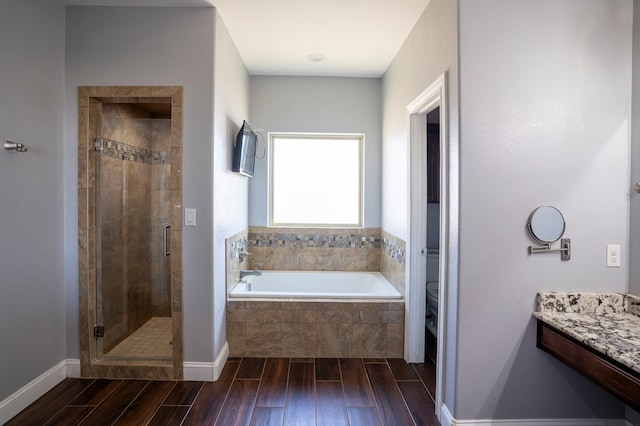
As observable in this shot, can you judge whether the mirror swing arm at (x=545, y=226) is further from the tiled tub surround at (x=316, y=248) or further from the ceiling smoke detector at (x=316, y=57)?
the ceiling smoke detector at (x=316, y=57)

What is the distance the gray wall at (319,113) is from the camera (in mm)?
3605

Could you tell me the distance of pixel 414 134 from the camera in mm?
2602

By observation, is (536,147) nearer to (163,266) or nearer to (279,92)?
(279,92)

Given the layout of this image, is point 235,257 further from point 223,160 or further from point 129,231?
point 129,231

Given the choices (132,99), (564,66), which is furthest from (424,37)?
(132,99)

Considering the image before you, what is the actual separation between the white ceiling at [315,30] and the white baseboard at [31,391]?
2.61 m

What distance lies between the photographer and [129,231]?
3.06 m

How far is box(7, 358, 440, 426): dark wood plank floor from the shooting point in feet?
6.41

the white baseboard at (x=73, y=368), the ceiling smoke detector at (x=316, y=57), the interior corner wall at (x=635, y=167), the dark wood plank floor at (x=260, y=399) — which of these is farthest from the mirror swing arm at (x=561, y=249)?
the white baseboard at (x=73, y=368)

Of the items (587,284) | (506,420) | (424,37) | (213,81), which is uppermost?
(424,37)

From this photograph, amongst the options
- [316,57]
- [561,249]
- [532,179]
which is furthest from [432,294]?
[316,57]

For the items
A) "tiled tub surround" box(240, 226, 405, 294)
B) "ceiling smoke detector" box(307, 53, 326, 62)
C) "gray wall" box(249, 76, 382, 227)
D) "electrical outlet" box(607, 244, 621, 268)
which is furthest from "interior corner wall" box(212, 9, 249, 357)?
"electrical outlet" box(607, 244, 621, 268)

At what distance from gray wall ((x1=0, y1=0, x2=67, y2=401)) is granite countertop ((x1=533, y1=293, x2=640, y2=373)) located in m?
3.09

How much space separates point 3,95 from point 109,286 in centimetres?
155
